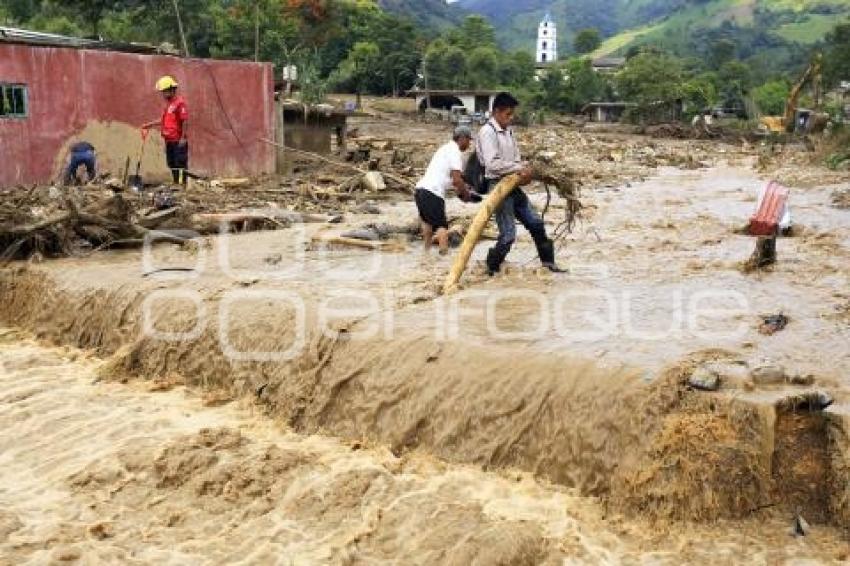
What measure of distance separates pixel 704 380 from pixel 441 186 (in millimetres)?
4862

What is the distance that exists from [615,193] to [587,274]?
30.5ft

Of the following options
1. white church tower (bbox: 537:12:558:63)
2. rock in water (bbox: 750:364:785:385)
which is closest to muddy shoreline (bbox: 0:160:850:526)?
rock in water (bbox: 750:364:785:385)

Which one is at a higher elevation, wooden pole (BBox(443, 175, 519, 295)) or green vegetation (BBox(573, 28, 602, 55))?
green vegetation (BBox(573, 28, 602, 55))

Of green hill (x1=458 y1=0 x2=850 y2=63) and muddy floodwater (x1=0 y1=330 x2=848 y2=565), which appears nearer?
muddy floodwater (x1=0 y1=330 x2=848 y2=565)

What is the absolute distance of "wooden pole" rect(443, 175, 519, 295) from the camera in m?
7.76

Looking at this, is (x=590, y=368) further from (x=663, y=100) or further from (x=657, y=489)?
(x=663, y=100)

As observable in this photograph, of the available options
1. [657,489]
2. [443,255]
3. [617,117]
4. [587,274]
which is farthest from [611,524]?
[617,117]

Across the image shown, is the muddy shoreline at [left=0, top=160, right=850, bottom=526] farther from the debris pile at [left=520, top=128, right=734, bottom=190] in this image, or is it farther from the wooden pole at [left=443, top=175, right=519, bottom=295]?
the debris pile at [left=520, top=128, right=734, bottom=190]

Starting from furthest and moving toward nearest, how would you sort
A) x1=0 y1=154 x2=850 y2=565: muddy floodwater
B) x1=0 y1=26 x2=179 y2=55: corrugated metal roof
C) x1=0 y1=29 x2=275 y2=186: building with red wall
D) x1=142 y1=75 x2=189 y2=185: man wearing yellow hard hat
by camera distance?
x1=0 y1=26 x2=179 y2=55: corrugated metal roof < x1=0 y1=29 x2=275 y2=186: building with red wall < x1=142 y1=75 x2=189 y2=185: man wearing yellow hard hat < x1=0 y1=154 x2=850 y2=565: muddy floodwater

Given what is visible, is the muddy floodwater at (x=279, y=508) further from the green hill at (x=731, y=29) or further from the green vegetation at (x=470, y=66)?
the green hill at (x=731, y=29)

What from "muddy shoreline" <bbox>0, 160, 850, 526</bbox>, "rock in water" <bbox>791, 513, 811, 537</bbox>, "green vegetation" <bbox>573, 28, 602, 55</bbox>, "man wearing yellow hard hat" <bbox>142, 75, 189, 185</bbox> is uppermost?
"green vegetation" <bbox>573, 28, 602, 55</bbox>

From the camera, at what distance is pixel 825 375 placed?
528 centimetres

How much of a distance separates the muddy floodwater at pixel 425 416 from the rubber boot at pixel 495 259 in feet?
0.62

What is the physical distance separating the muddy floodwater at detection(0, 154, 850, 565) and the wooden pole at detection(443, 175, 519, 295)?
0.58ft
